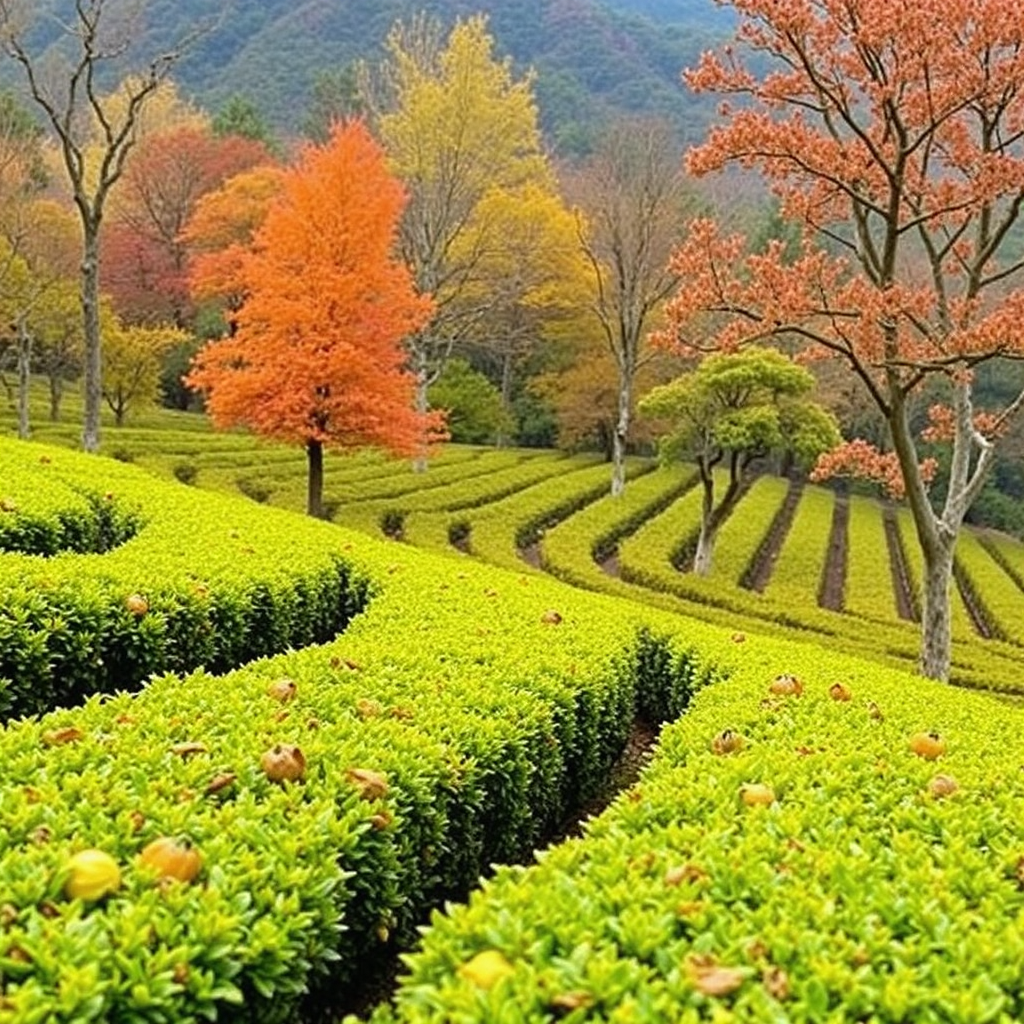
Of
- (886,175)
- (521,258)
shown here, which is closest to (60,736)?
(886,175)

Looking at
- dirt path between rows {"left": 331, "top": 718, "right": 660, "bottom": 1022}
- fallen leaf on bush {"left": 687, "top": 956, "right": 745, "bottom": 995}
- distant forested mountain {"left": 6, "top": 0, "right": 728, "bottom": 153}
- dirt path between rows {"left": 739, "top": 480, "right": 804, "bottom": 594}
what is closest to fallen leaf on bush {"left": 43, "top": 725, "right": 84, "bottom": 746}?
dirt path between rows {"left": 331, "top": 718, "right": 660, "bottom": 1022}

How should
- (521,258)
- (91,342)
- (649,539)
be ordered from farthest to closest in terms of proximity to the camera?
(521,258) < (649,539) < (91,342)

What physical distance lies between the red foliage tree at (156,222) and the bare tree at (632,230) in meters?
15.9

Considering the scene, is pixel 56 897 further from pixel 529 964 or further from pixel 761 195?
pixel 761 195

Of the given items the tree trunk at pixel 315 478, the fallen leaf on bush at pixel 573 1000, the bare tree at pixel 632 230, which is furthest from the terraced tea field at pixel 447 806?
the bare tree at pixel 632 230

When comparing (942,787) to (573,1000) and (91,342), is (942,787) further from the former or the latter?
(91,342)

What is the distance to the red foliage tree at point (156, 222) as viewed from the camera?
39625mm

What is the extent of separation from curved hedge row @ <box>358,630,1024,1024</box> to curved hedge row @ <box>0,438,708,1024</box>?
53cm

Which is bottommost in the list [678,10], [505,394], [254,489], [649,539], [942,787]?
[649,539]

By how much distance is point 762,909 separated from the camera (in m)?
2.67

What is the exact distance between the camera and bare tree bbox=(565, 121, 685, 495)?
30984 mm

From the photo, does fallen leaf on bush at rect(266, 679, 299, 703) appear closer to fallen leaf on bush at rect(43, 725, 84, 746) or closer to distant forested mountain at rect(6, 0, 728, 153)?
fallen leaf on bush at rect(43, 725, 84, 746)

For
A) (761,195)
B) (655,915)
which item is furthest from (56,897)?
(761,195)

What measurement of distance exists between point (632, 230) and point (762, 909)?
30296mm
